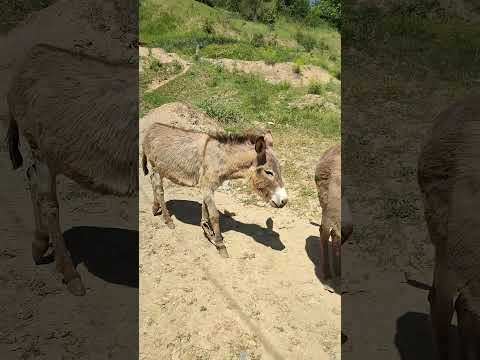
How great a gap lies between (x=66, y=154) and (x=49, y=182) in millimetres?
508

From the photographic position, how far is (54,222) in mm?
5422

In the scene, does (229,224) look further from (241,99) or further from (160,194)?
(241,99)

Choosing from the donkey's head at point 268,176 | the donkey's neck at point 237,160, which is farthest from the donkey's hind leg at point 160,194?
the donkey's head at point 268,176

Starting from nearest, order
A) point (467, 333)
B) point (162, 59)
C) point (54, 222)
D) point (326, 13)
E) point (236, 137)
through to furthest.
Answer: point (467, 333)
point (54, 222)
point (236, 137)
point (162, 59)
point (326, 13)

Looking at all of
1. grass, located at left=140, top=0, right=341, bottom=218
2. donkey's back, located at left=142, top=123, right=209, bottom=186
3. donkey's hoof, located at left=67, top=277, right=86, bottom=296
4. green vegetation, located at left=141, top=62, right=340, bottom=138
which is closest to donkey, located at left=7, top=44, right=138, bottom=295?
donkey's hoof, located at left=67, top=277, right=86, bottom=296

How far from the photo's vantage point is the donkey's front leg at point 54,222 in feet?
17.5

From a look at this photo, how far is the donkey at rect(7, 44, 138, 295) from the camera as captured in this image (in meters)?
5.15

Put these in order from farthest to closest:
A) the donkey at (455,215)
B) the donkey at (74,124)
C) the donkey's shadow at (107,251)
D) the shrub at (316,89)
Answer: the shrub at (316,89) → the donkey's shadow at (107,251) → the donkey at (74,124) → the donkey at (455,215)

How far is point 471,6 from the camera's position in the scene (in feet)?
94.7

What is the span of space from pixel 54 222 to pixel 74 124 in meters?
1.40

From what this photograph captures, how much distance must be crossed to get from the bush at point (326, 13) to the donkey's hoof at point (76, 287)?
39847 mm

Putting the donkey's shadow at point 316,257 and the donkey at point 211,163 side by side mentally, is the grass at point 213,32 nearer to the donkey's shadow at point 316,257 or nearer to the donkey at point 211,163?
the donkey at point 211,163

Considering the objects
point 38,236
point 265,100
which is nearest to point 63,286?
point 38,236

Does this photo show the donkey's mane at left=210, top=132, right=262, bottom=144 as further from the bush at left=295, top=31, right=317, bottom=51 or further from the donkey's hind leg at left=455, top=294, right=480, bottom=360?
the bush at left=295, top=31, right=317, bottom=51
